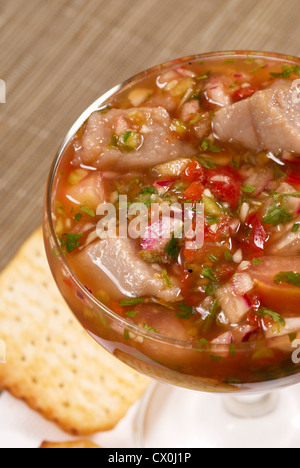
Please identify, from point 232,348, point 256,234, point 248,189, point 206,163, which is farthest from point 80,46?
point 232,348

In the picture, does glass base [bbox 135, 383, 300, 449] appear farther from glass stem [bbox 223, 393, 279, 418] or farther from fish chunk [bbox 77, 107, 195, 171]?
fish chunk [bbox 77, 107, 195, 171]

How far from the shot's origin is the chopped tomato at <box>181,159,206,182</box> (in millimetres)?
1484

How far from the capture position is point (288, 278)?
1.32m

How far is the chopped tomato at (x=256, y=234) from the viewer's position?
138cm

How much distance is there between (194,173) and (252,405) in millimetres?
1018

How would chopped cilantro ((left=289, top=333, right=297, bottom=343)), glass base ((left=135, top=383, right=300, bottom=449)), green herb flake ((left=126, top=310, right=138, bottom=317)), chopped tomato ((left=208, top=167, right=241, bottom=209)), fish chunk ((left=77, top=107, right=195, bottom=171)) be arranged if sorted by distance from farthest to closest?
glass base ((left=135, top=383, right=300, bottom=449)), fish chunk ((left=77, top=107, right=195, bottom=171)), chopped tomato ((left=208, top=167, right=241, bottom=209)), green herb flake ((left=126, top=310, right=138, bottom=317)), chopped cilantro ((left=289, top=333, right=297, bottom=343))

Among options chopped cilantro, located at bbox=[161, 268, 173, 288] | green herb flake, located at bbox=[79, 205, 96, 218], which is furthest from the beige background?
chopped cilantro, located at bbox=[161, 268, 173, 288]

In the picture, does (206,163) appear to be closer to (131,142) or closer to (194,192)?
(194,192)

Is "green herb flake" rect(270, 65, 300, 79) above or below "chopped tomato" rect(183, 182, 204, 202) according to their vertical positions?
above

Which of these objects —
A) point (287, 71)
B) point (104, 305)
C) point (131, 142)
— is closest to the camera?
point (104, 305)

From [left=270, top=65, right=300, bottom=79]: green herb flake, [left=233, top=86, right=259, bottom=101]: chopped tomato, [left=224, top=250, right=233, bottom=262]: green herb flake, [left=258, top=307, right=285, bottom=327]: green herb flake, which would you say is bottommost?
[left=258, top=307, right=285, bottom=327]: green herb flake

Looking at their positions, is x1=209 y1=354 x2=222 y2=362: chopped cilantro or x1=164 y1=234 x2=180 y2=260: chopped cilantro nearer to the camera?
x1=209 y1=354 x2=222 y2=362: chopped cilantro

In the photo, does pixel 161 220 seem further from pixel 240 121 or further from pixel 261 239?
pixel 240 121

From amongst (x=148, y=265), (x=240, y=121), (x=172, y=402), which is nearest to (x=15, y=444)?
(x=172, y=402)
